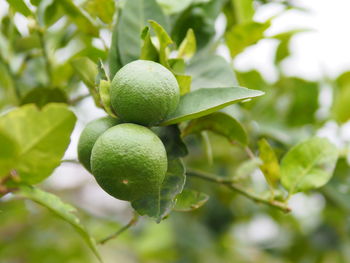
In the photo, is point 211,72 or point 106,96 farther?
point 211,72

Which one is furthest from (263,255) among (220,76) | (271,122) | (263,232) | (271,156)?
(220,76)

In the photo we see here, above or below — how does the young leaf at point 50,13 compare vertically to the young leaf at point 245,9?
above

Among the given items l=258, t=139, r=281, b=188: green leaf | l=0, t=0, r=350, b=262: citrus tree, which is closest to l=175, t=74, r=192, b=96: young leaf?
l=0, t=0, r=350, b=262: citrus tree

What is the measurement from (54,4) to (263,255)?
4.56 ft

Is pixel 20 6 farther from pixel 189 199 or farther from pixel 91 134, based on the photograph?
pixel 189 199

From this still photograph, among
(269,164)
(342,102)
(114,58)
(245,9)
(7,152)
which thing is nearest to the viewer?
Answer: (7,152)

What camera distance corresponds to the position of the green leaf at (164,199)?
71 centimetres

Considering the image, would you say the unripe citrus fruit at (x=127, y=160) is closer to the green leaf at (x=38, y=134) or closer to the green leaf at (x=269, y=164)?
the green leaf at (x=38, y=134)

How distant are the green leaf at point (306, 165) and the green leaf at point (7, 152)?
0.50 metres

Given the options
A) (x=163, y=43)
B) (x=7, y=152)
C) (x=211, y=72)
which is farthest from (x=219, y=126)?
(x=7, y=152)

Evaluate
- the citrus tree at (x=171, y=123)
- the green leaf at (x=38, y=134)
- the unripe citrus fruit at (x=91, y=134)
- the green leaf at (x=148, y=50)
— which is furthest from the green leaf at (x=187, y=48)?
the green leaf at (x=38, y=134)

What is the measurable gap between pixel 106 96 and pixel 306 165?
1.33 ft

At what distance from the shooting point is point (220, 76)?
32.3 inches

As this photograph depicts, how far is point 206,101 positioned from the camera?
0.69 meters
